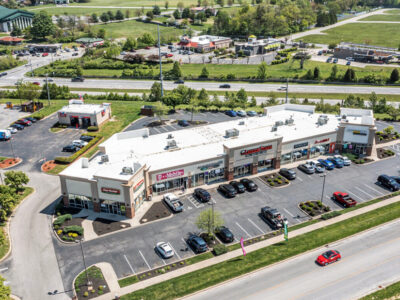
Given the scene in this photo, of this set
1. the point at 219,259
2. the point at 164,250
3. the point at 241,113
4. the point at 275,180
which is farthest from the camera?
the point at 241,113

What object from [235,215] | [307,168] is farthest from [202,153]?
[307,168]

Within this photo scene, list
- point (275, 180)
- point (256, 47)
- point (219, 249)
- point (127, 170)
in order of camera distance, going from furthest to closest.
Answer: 1. point (256, 47)
2. point (275, 180)
3. point (127, 170)
4. point (219, 249)

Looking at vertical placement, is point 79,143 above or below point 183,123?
below

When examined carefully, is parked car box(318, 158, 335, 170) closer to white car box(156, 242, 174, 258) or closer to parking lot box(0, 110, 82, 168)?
white car box(156, 242, 174, 258)

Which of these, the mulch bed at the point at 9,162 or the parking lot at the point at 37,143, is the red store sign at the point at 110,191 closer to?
the parking lot at the point at 37,143

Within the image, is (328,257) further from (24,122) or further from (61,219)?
(24,122)

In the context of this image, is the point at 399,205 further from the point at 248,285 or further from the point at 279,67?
the point at 279,67

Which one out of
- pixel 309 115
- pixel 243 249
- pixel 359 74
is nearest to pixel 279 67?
pixel 359 74
